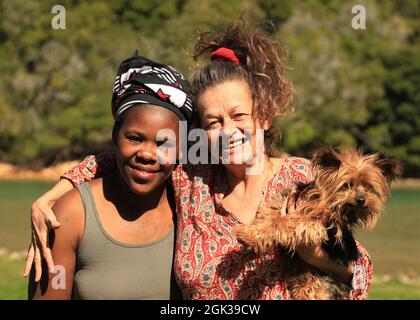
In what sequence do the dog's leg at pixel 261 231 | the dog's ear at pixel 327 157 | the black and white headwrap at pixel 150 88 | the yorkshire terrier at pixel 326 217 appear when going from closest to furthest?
1. the black and white headwrap at pixel 150 88
2. the dog's leg at pixel 261 231
3. the yorkshire terrier at pixel 326 217
4. the dog's ear at pixel 327 157

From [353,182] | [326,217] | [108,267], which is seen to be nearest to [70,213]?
[108,267]

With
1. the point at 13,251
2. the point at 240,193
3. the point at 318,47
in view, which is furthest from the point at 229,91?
the point at 318,47

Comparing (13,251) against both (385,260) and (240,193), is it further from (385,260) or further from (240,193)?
(240,193)

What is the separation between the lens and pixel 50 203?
423 cm

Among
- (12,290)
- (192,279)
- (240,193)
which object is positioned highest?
(240,193)

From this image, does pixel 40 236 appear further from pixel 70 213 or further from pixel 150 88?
pixel 150 88

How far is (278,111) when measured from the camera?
15.1 feet

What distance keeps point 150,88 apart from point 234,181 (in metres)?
0.80

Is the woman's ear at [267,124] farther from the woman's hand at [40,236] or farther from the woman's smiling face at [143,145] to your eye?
the woman's hand at [40,236]

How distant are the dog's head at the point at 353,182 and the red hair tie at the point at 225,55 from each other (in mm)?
813

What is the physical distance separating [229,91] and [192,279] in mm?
1132

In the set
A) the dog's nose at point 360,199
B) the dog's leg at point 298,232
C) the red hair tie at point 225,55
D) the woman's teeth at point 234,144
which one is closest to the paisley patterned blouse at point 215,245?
the dog's leg at point 298,232

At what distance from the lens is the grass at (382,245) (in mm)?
10547
